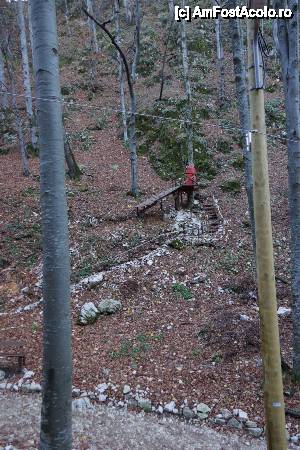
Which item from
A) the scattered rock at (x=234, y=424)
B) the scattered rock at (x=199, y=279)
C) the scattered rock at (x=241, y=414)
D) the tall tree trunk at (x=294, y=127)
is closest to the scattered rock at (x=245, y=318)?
the tall tree trunk at (x=294, y=127)

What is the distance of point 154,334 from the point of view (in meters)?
7.58

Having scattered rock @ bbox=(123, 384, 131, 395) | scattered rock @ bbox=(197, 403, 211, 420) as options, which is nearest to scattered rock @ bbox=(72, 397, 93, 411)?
scattered rock @ bbox=(123, 384, 131, 395)

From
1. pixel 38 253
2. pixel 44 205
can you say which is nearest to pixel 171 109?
pixel 38 253

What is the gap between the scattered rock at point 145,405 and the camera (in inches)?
231

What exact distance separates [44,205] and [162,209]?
9135 millimetres

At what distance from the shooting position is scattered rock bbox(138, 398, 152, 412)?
5.86m

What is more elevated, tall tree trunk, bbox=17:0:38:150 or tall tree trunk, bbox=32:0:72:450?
tall tree trunk, bbox=17:0:38:150

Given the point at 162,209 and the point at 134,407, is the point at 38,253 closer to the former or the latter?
the point at 162,209

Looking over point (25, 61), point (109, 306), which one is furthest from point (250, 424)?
point (25, 61)

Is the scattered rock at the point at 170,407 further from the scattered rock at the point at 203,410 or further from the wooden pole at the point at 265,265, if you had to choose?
the wooden pole at the point at 265,265

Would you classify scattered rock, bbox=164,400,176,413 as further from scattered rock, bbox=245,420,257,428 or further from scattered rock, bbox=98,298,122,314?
scattered rock, bbox=98,298,122,314

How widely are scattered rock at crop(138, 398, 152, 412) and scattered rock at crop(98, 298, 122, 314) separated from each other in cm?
262

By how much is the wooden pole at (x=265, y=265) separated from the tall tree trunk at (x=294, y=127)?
2.69 meters

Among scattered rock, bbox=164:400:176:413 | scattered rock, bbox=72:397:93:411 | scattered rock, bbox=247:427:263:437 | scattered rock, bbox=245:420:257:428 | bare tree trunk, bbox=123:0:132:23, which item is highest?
bare tree trunk, bbox=123:0:132:23
